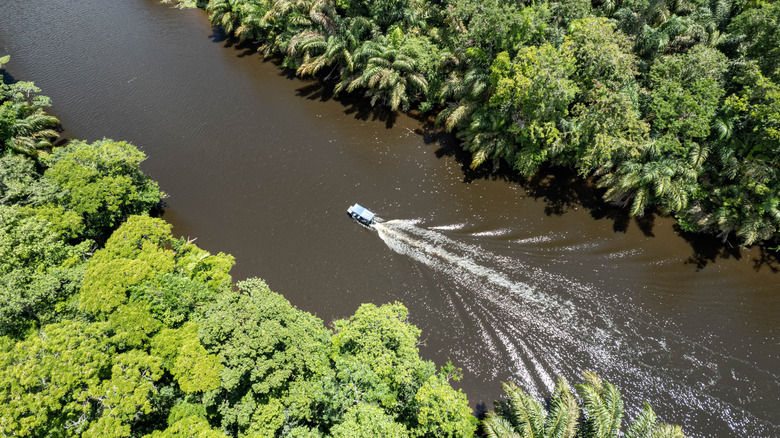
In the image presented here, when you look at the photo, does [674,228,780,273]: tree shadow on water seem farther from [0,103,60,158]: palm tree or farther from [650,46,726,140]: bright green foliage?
[0,103,60,158]: palm tree

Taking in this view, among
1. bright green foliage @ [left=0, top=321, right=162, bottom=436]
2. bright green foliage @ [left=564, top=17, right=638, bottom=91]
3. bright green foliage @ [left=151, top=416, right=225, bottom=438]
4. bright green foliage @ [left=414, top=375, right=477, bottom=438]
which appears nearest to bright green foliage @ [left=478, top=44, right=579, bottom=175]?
bright green foliage @ [left=564, top=17, right=638, bottom=91]

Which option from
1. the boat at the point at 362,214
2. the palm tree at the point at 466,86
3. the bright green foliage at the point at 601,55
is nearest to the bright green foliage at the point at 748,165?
the bright green foliage at the point at 601,55

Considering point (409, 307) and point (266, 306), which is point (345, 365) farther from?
point (409, 307)

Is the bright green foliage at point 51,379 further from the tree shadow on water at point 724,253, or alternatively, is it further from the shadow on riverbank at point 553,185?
the tree shadow on water at point 724,253

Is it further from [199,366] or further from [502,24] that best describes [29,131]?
[502,24]

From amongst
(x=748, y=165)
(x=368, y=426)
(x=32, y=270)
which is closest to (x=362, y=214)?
(x=368, y=426)

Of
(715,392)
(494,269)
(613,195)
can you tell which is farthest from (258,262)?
(715,392)
